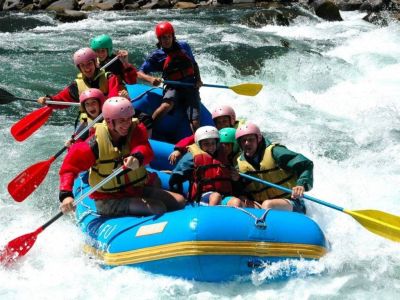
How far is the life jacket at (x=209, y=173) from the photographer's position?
4445 mm

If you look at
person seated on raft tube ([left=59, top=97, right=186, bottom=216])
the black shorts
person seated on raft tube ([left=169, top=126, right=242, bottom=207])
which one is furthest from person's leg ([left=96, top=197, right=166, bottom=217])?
the black shorts

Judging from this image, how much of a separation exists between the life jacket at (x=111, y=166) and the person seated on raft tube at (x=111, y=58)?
187cm

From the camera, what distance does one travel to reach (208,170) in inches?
175

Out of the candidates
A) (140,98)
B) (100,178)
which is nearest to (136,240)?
(100,178)

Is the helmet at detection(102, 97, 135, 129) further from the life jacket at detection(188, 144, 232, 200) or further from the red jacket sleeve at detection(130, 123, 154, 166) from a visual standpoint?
the life jacket at detection(188, 144, 232, 200)

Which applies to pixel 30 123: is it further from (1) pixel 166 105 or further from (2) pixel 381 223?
(2) pixel 381 223

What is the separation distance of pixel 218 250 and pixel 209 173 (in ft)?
2.71

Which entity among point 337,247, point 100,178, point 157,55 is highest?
point 157,55

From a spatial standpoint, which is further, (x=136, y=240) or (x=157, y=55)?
(x=157, y=55)

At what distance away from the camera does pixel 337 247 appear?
173 inches

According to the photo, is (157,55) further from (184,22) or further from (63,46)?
(184,22)

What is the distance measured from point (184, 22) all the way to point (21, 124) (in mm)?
11981

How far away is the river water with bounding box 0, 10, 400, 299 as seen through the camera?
13.2 ft

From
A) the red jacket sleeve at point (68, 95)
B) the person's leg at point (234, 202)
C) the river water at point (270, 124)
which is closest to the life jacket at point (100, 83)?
the red jacket sleeve at point (68, 95)
